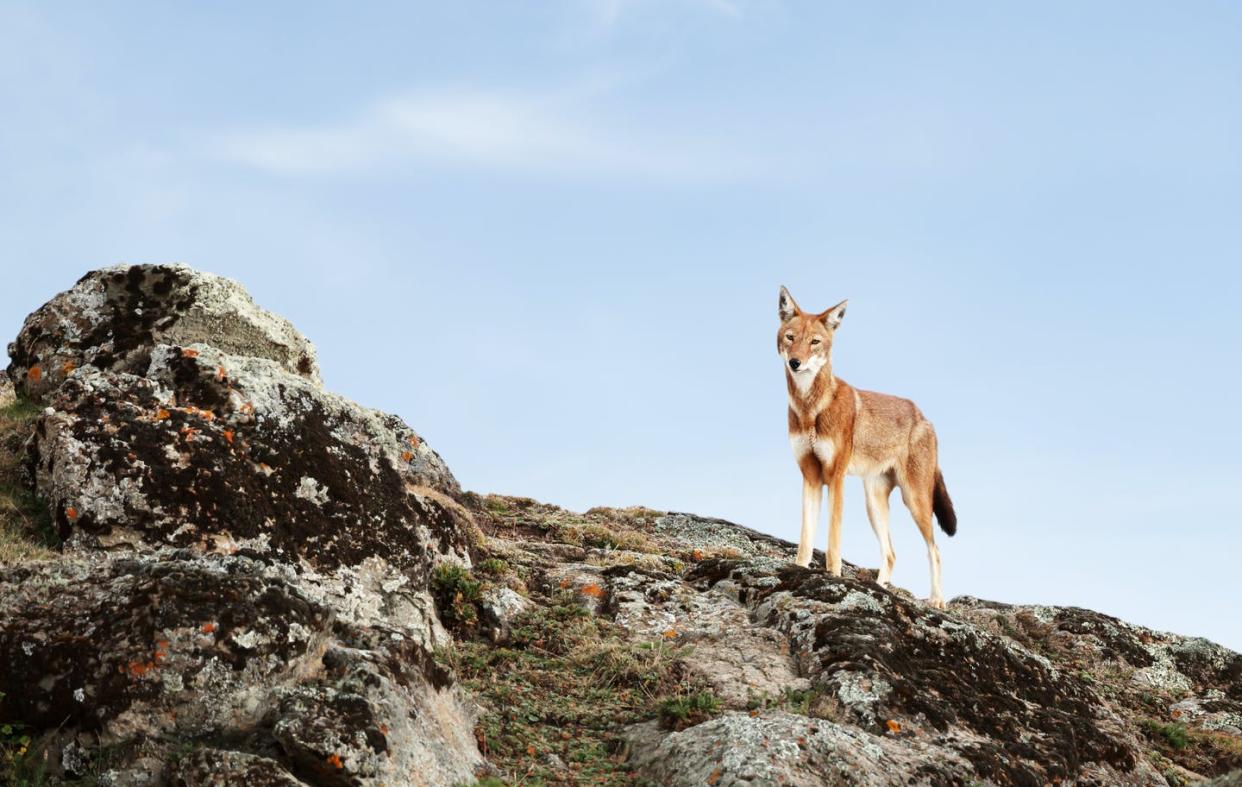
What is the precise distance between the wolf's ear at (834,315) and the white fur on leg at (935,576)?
14.0 feet

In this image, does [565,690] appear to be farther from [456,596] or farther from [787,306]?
[787,306]

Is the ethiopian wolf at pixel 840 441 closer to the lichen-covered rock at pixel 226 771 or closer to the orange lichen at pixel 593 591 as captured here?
the orange lichen at pixel 593 591

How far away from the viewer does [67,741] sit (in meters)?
8.81

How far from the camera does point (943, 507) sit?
60.3 ft

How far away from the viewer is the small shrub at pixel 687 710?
11011 mm

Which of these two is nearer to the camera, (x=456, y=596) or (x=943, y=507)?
(x=456, y=596)

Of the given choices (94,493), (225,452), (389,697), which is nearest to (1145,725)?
(389,697)

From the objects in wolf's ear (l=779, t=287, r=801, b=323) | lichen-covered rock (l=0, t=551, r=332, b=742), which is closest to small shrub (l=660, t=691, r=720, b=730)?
lichen-covered rock (l=0, t=551, r=332, b=742)

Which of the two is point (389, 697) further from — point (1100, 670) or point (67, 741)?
point (1100, 670)

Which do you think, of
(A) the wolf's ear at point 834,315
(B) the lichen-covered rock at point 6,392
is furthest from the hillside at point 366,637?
(A) the wolf's ear at point 834,315

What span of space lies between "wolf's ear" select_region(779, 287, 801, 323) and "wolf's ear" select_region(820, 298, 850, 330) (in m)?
0.39

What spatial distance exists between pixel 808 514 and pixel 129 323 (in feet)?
32.3

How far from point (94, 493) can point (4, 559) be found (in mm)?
1150

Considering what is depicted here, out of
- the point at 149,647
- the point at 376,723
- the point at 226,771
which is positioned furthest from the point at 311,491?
the point at 226,771
